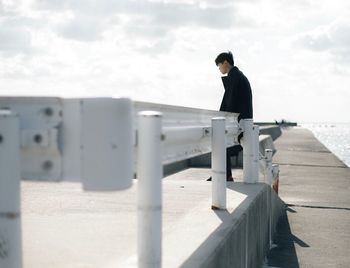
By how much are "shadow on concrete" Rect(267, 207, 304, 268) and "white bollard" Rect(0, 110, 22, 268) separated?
4366mm

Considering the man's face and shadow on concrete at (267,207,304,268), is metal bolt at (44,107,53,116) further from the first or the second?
the man's face

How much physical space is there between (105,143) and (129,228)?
8.36 ft

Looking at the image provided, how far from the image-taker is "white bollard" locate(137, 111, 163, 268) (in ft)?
8.67

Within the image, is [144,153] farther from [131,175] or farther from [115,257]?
[115,257]

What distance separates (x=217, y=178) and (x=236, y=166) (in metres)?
11.2

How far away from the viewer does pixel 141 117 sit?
2.62 m

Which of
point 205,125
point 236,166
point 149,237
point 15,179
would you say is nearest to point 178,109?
point 205,125

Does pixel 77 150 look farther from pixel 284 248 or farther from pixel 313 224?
pixel 313 224

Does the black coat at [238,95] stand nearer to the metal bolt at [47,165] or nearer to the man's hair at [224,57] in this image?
the man's hair at [224,57]

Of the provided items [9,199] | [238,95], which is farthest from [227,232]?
[238,95]

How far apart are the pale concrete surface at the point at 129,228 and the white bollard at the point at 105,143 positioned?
1.17 meters

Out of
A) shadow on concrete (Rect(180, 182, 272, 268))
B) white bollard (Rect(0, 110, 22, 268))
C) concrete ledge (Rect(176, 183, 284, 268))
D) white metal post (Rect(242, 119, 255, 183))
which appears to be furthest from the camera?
white metal post (Rect(242, 119, 255, 183))

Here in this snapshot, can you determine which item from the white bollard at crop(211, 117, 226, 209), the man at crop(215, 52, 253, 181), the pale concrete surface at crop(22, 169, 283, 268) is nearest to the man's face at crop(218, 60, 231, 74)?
the man at crop(215, 52, 253, 181)

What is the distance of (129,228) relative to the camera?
4.60 m
